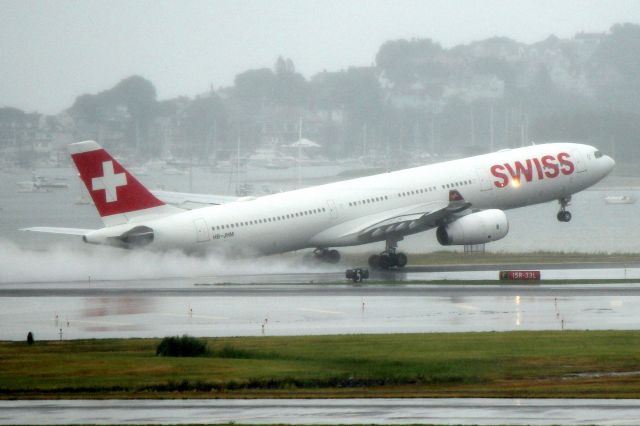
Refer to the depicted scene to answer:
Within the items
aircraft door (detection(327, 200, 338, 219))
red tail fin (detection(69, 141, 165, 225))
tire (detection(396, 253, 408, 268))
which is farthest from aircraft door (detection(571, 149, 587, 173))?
red tail fin (detection(69, 141, 165, 225))

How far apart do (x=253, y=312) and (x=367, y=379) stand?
17.3 m

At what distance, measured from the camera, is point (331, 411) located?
98.3ft

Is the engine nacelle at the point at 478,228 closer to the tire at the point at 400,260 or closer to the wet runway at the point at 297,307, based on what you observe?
the tire at the point at 400,260

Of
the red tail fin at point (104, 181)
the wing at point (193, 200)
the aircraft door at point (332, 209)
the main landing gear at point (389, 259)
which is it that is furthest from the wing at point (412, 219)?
the red tail fin at point (104, 181)

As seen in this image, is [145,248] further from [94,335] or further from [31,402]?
[31,402]

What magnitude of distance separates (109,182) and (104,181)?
0.24 m

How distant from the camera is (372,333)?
147 feet

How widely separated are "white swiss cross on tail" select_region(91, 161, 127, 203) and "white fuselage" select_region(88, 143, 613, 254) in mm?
1587

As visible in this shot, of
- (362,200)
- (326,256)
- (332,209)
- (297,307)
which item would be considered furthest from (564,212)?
(297,307)

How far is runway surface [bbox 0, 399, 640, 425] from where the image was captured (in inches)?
1118

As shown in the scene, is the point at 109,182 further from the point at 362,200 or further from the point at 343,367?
the point at 343,367

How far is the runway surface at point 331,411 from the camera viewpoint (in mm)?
28406

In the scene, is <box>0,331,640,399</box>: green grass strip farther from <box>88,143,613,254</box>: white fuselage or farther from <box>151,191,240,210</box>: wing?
<box>151,191,240,210</box>: wing

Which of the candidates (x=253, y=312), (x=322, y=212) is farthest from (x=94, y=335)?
(x=322, y=212)
